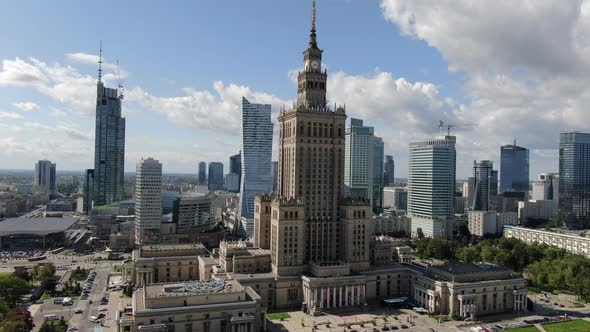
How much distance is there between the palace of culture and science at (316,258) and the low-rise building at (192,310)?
9.01 metres

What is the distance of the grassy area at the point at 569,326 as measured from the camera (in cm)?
11356

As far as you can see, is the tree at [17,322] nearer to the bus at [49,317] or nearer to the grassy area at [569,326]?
the bus at [49,317]

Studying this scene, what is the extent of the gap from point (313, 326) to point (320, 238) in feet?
121

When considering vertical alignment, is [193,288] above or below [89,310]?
above

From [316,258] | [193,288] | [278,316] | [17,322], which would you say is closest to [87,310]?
[17,322]

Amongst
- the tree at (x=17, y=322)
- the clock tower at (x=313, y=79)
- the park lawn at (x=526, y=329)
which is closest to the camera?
the tree at (x=17, y=322)

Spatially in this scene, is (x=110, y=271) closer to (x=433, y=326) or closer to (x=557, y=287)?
(x=433, y=326)

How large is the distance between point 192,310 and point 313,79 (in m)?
84.0

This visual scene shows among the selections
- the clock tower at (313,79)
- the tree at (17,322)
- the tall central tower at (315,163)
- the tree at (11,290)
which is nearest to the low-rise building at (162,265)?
the tree at (11,290)

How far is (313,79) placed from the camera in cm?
15300

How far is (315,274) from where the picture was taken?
137 metres

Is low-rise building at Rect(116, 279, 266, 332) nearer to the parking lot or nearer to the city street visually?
the city street

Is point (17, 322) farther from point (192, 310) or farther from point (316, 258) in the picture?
point (316, 258)

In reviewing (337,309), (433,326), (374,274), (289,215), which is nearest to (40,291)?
(289,215)
